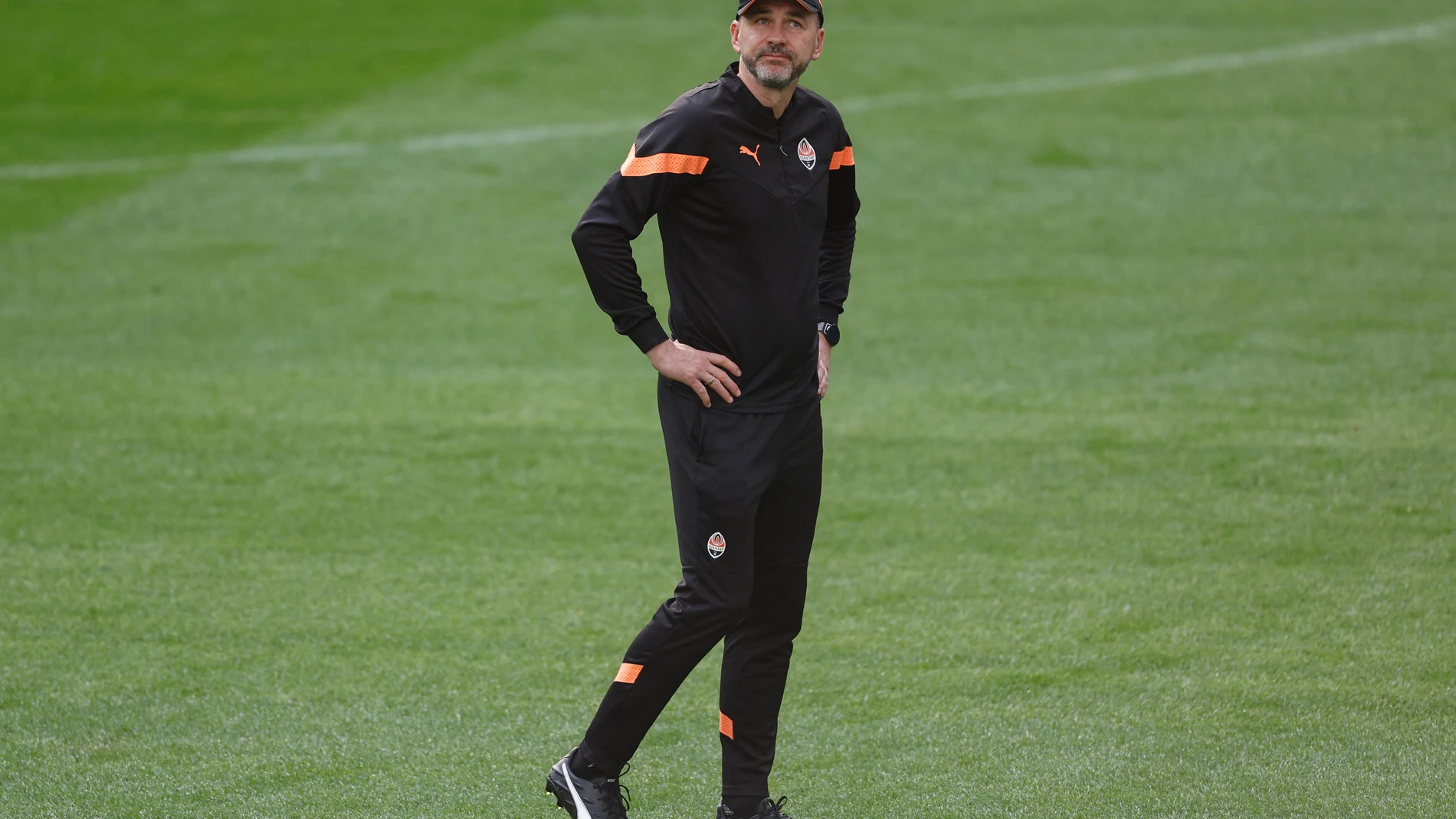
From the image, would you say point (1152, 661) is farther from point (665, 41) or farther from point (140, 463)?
point (665, 41)

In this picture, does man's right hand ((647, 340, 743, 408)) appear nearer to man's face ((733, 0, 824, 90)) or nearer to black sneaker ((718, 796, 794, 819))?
man's face ((733, 0, 824, 90))

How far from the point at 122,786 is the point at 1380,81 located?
42.6 feet

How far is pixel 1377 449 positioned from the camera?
297 inches

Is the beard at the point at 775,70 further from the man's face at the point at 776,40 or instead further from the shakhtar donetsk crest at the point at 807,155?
the shakhtar donetsk crest at the point at 807,155

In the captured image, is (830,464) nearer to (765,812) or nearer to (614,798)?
(765,812)

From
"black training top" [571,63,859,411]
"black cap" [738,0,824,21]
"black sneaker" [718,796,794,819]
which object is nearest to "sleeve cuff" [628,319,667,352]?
"black training top" [571,63,859,411]

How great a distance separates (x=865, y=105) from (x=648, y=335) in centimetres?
1038

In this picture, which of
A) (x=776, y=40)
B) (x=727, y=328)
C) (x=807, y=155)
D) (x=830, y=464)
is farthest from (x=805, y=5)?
(x=830, y=464)

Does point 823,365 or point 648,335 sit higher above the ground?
point 648,335

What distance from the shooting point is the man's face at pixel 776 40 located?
405cm

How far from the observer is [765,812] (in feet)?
14.6

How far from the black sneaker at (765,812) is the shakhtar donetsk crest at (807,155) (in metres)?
1.83

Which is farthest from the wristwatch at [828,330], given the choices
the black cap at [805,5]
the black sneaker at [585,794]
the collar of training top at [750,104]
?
the black sneaker at [585,794]

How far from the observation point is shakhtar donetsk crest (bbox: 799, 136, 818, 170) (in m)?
4.21
